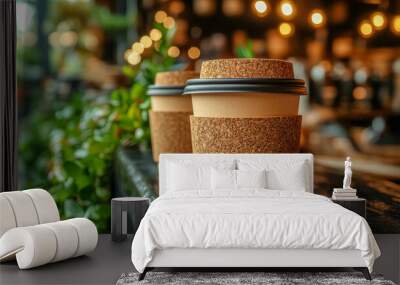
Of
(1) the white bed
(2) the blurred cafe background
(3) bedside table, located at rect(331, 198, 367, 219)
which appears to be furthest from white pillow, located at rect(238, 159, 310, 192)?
(2) the blurred cafe background

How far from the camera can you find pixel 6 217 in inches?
144

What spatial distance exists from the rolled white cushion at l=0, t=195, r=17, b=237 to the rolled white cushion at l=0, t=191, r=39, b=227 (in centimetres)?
2

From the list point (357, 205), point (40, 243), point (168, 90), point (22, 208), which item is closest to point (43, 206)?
point (22, 208)

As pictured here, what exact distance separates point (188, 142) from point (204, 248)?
40.9 inches

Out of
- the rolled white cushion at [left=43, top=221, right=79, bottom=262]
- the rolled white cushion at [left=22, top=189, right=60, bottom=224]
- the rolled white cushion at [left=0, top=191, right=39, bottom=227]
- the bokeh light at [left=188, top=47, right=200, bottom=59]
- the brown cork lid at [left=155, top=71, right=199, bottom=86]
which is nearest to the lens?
the rolled white cushion at [left=43, top=221, right=79, bottom=262]

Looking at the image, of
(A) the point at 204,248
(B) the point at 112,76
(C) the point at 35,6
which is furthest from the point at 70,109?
(C) the point at 35,6

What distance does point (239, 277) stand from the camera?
3268 millimetres

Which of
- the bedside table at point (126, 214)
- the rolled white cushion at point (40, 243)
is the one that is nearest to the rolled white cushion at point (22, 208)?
the rolled white cushion at point (40, 243)

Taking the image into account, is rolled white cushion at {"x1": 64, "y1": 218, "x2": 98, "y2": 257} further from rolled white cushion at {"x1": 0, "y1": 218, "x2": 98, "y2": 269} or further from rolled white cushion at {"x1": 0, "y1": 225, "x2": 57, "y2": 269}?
rolled white cushion at {"x1": 0, "y1": 225, "x2": 57, "y2": 269}

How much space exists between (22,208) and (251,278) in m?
1.25

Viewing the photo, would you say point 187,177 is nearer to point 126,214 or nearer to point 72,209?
point 126,214

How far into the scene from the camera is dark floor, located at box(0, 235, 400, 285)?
329cm

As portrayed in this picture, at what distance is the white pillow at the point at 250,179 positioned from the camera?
3.96m

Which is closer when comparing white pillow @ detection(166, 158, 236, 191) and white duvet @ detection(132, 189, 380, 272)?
white duvet @ detection(132, 189, 380, 272)
